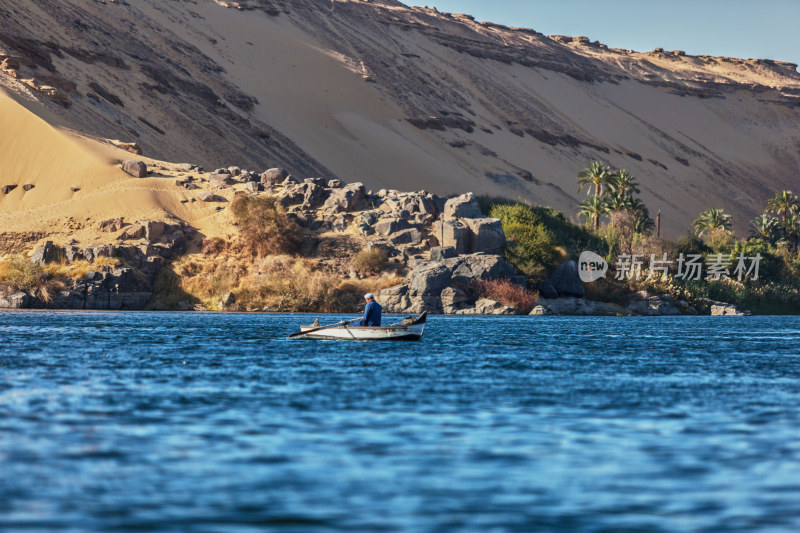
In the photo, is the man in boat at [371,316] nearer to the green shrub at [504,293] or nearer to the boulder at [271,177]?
the green shrub at [504,293]

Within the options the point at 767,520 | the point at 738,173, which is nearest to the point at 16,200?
the point at 767,520

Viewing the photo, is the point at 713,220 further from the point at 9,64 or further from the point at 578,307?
the point at 9,64

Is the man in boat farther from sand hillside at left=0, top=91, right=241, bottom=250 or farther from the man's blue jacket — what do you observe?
sand hillside at left=0, top=91, right=241, bottom=250

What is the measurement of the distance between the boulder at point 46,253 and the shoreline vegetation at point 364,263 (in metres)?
0.09

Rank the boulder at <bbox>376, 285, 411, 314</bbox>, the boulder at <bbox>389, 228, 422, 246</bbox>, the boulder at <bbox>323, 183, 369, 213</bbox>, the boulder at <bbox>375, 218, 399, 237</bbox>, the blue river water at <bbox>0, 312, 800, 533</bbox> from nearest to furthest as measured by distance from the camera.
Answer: the blue river water at <bbox>0, 312, 800, 533</bbox>
the boulder at <bbox>376, 285, 411, 314</bbox>
the boulder at <bbox>389, 228, 422, 246</bbox>
the boulder at <bbox>375, 218, 399, 237</bbox>
the boulder at <bbox>323, 183, 369, 213</bbox>

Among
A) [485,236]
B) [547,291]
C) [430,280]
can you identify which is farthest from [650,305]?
[430,280]

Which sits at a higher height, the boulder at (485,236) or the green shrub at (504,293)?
the boulder at (485,236)

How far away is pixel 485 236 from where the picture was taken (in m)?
64.6

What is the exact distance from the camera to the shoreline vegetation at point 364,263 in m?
58.1

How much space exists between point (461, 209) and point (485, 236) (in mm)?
3405

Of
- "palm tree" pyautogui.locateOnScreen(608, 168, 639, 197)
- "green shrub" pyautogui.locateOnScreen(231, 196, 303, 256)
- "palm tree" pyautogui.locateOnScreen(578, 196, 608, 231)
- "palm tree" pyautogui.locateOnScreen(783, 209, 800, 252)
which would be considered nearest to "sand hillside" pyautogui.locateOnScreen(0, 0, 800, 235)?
"green shrub" pyautogui.locateOnScreen(231, 196, 303, 256)

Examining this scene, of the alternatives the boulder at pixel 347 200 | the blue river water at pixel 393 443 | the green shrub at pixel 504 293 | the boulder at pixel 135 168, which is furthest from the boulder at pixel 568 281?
the blue river water at pixel 393 443

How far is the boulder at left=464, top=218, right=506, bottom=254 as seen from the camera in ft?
211

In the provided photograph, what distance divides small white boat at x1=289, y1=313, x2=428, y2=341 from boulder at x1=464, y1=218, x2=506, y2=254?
32.7 metres
